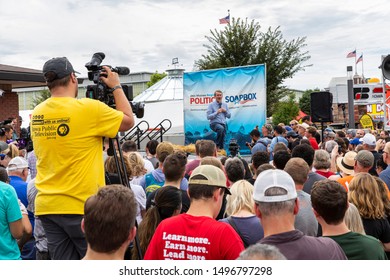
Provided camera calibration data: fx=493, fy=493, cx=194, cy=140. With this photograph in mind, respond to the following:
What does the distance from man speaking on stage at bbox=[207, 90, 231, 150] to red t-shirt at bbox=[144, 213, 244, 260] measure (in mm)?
12201

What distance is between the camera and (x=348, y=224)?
12.4 ft

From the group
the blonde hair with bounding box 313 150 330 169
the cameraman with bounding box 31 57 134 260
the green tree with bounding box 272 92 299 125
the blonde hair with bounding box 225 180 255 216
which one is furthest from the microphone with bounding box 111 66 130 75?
the green tree with bounding box 272 92 299 125

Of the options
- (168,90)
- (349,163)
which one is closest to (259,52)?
(168,90)

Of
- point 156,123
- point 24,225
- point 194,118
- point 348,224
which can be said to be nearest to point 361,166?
point 348,224

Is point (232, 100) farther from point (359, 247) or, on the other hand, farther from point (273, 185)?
point (273, 185)

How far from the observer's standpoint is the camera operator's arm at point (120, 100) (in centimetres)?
361

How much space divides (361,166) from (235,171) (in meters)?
1.52

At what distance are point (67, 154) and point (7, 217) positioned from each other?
3.73ft

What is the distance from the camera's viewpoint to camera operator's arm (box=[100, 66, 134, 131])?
3610mm

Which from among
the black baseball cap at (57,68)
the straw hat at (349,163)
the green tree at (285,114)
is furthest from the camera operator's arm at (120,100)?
the green tree at (285,114)

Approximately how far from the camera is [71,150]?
3449 millimetres

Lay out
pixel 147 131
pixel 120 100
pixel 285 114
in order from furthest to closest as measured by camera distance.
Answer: pixel 285 114 → pixel 147 131 → pixel 120 100

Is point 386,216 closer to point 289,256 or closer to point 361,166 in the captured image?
point 361,166

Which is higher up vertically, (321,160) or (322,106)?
(322,106)
